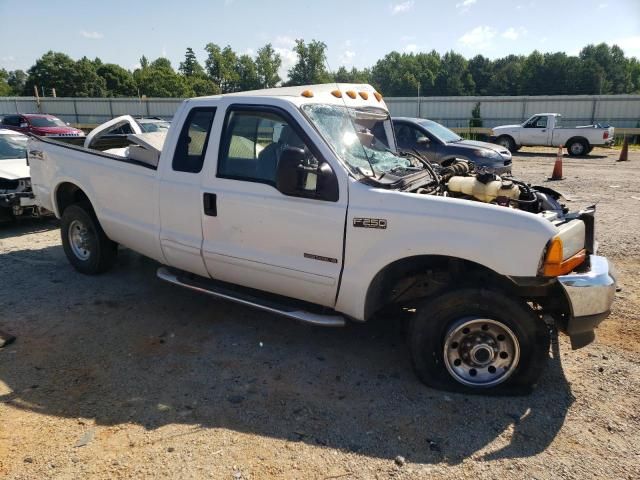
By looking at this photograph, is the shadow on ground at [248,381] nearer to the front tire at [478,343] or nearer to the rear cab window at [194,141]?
the front tire at [478,343]

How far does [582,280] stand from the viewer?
3121 millimetres

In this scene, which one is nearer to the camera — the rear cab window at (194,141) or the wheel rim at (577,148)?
the rear cab window at (194,141)

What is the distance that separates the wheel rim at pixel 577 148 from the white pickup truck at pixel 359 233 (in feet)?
59.4

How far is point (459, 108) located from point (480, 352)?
28590 millimetres

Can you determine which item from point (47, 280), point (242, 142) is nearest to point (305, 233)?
point (242, 142)

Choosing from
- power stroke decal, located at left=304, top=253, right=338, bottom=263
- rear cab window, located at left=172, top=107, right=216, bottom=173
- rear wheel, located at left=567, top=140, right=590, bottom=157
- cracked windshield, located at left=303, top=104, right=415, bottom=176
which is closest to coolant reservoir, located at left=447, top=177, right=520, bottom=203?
cracked windshield, located at left=303, top=104, right=415, bottom=176

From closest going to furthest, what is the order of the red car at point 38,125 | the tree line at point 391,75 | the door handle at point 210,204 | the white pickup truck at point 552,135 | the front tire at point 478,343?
the front tire at point 478,343, the door handle at point 210,204, the red car at point 38,125, the white pickup truck at point 552,135, the tree line at point 391,75

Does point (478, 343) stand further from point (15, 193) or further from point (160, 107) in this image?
point (160, 107)

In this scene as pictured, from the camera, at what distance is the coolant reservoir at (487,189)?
3.82 metres

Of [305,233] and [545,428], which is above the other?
[305,233]

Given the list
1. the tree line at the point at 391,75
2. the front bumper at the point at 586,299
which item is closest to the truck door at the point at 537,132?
the front bumper at the point at 586,299

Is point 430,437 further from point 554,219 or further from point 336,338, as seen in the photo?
point 554,219

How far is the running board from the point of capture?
3.63 metres

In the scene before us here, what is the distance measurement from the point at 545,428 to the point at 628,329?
1.84 m
